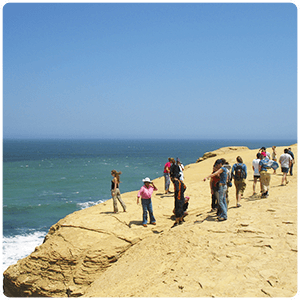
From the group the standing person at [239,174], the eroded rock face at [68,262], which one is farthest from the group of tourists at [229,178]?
the eroded rock face at [68,262]

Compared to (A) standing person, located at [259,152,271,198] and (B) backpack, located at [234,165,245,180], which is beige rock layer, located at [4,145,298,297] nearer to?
(A) standing person, located at [259,152,271,198]

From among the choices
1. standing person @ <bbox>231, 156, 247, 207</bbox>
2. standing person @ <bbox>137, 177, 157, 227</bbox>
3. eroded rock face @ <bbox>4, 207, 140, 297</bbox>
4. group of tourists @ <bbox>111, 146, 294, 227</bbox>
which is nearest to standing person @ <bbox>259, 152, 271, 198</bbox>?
group of tourists @ <bbox>111, 146, 294, 227</bbox>

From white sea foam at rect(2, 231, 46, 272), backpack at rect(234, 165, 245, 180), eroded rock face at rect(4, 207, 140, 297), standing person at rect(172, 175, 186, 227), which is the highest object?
backpack at rect(234, 165, 245, 180)

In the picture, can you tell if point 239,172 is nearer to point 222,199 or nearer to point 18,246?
point 222,199

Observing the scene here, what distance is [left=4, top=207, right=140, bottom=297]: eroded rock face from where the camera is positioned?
306 inches

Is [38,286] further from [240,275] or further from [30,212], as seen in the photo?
[30,212]

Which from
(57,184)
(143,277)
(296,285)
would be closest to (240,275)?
(296,285)

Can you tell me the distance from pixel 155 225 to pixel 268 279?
481cm

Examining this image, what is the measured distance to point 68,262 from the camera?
7965 mm

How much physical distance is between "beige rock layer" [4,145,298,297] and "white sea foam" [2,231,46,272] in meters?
7.78

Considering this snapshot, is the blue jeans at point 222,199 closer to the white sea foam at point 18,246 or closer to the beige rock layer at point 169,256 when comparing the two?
the beige rock layer at point 169,256

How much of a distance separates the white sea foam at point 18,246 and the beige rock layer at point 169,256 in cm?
778

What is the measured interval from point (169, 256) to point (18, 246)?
14775 millimetres

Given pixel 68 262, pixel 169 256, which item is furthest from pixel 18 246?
pixel 169 256
